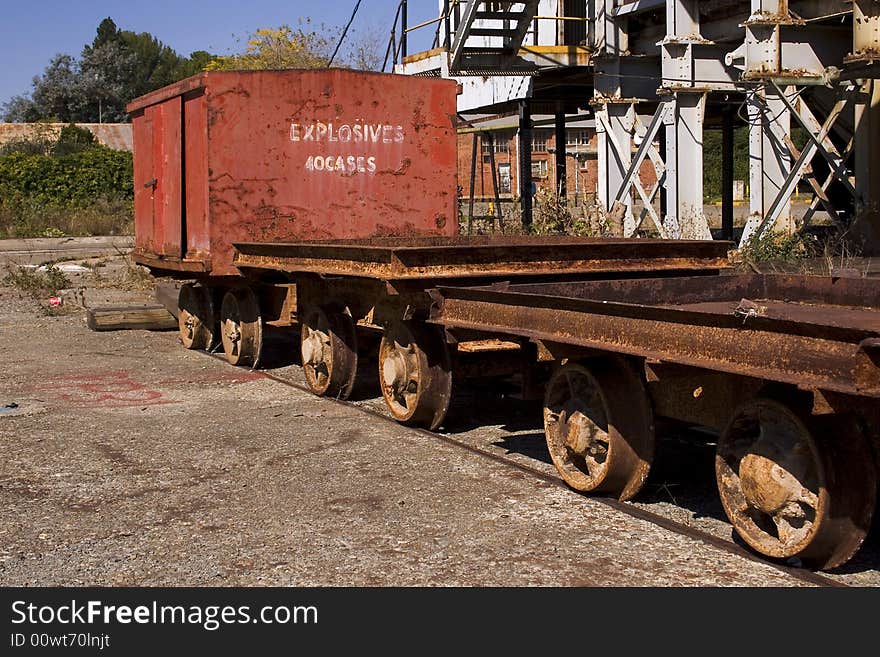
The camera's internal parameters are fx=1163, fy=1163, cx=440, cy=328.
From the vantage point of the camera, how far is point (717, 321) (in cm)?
505

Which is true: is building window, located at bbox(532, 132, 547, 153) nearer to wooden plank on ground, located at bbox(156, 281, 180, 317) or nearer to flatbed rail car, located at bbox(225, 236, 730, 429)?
wooden plank on ground, located at bbox(156, 281, 180, 317)

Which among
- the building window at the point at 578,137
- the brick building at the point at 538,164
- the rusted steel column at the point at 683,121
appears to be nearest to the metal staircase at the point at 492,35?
the rusted steel column at the point at 683,121

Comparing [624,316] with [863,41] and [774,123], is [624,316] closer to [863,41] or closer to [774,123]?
[863,41]

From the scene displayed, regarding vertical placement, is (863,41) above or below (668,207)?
above

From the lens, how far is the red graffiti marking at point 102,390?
32.6 ft

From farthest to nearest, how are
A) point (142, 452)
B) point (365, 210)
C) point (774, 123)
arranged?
point (774, 123) < point (365, 210) < point (142, 452)

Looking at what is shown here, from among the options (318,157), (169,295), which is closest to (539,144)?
(169,295)

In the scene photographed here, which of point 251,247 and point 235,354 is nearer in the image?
point 251,247

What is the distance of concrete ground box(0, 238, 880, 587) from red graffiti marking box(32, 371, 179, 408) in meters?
0.06

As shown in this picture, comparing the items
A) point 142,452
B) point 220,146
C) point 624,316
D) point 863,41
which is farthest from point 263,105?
point 624,316

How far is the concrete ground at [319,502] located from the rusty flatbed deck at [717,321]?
36.7 inches

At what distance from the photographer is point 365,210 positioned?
1200 cm

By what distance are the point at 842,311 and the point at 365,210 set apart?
232 inches

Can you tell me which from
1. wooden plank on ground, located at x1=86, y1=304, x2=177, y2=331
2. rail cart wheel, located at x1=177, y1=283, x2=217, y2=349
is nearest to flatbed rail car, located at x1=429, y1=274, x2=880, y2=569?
rail cart wheel, located at x1=177, y1=283, x2=217, y2=349
